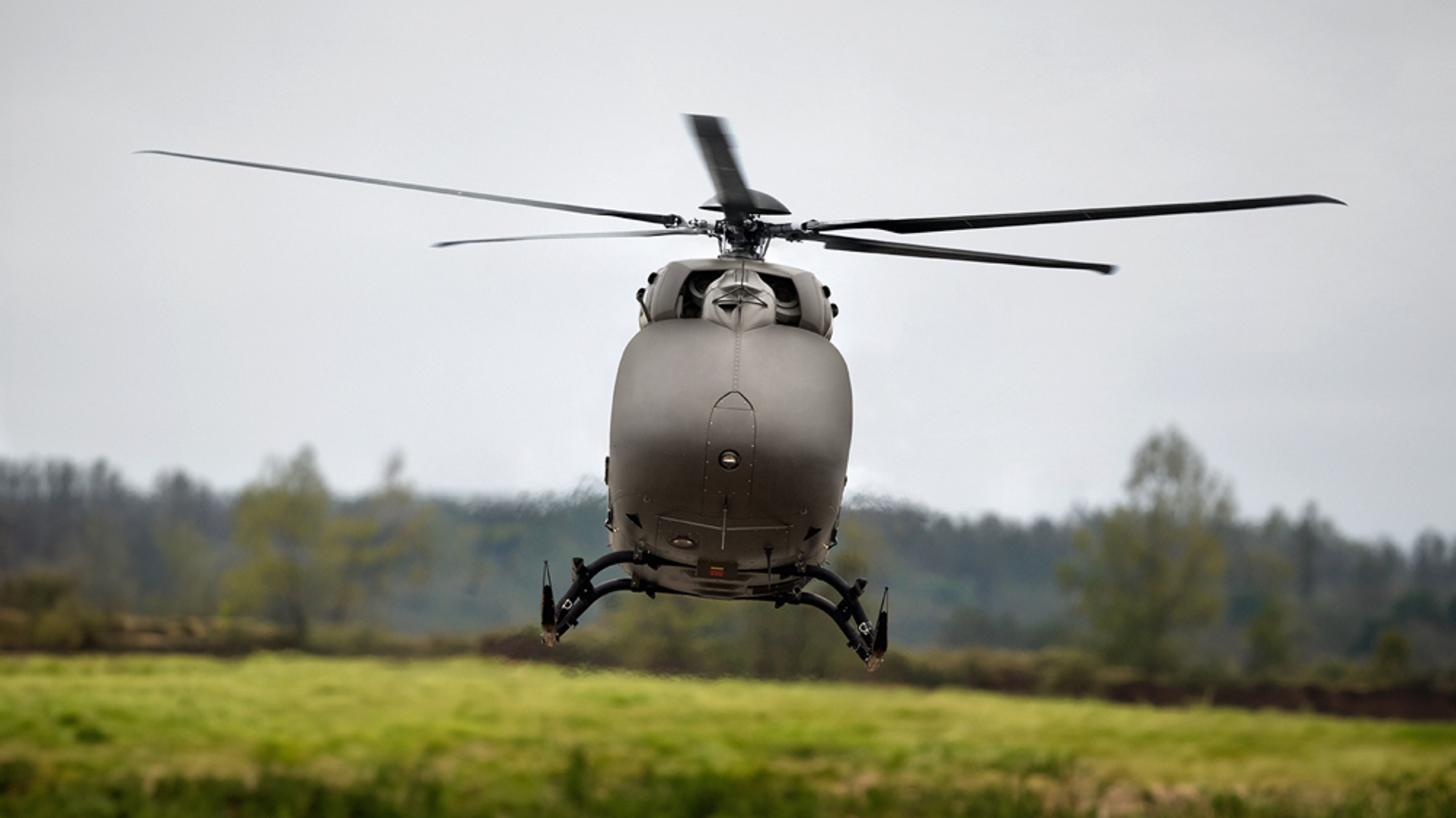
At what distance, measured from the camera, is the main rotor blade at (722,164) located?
589cm

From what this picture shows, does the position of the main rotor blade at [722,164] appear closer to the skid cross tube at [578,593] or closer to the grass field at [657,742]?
the skid cross tube at [578,593]

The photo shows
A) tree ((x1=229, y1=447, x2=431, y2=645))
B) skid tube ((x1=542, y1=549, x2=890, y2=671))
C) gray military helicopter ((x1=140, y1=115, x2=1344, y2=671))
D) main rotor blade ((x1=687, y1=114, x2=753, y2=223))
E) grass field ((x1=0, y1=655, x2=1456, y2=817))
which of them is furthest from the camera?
tree ((x1=229, y1=447, x2=431, y2=645))

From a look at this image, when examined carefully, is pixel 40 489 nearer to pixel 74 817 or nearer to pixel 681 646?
pixel 74 817

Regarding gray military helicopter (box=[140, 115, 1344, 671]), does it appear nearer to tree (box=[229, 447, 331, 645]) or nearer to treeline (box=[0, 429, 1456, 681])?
treeline (box=[0, 429, 1456, 681])

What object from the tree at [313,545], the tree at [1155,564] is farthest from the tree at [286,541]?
the tree at [1155,564]

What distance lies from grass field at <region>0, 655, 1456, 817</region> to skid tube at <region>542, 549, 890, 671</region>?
1635 cm

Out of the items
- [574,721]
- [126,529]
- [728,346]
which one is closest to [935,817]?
[574,721]

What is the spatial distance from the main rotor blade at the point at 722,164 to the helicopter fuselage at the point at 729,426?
17.5 inches

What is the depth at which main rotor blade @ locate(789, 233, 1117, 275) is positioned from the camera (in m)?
7.91

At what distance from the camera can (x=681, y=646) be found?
24.7 metres

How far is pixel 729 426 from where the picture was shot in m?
6.95

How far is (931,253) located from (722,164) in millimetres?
2202

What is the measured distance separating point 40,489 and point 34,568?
208 cm

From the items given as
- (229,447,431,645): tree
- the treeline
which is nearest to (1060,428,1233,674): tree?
the treeline
